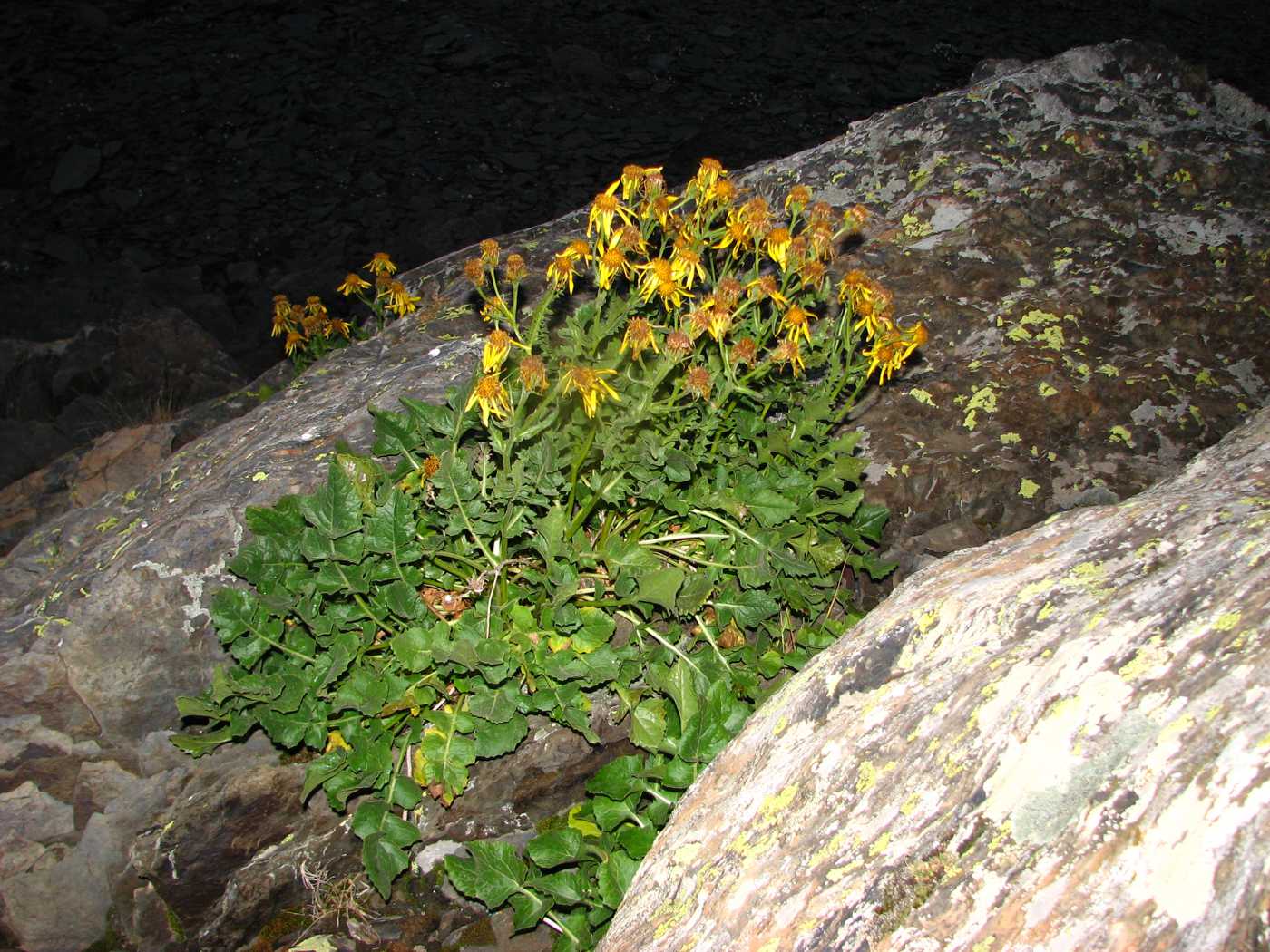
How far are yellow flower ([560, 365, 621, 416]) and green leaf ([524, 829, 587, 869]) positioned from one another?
108 cm

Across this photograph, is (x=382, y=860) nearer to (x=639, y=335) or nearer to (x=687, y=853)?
(x=687, y=853)

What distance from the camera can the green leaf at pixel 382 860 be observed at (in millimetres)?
2600

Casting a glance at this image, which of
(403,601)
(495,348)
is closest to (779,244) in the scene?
(495,348)

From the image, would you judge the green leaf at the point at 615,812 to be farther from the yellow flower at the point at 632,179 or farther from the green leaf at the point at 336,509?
the yellow flower at the point at 632,179

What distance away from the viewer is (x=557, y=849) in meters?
2.58

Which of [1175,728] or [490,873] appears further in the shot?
[490,873]

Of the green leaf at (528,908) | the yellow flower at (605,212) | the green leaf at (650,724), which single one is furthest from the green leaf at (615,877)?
the yellow flower at (605,212)

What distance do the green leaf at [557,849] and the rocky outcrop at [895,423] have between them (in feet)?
1.17

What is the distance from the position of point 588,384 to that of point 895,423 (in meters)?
1.75

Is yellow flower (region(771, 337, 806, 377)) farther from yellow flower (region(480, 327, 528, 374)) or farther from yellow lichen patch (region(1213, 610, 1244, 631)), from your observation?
yellow lichen patch (region(1213, 610, 1244, 631))

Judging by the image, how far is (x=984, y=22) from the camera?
12359 millimetres

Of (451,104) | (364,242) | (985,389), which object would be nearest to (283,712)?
(985,389)

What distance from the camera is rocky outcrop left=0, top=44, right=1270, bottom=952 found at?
2.90 meters

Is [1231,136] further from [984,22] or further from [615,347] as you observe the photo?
[984,22]
